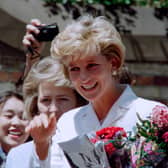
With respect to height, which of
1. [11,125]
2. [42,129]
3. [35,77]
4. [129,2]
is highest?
[129,2]

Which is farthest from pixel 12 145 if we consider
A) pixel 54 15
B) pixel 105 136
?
pixel 54 15

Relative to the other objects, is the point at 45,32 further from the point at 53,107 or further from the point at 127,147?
the point at 127,147

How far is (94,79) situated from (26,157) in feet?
1.36

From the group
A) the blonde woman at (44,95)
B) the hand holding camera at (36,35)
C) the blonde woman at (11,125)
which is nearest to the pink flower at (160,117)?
the blonde woman at (44,95)

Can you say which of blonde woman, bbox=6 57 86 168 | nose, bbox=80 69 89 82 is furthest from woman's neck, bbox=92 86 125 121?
blonde woman, bbox=6 57 86 168

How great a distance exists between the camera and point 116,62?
8.16ft

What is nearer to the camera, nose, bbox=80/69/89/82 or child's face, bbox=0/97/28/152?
nose, bbox=80/69/89/82

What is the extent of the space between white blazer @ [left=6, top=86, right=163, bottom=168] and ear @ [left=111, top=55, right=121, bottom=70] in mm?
94

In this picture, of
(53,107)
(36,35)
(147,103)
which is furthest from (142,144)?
(36,35)

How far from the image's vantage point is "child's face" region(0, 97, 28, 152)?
3.35 meters

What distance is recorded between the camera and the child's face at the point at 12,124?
3.35 meters

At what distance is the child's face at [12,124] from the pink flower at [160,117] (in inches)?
51.6

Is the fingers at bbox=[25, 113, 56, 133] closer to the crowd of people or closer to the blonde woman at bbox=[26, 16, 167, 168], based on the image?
the crowd of people

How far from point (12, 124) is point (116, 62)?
1.03 metres
